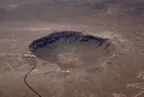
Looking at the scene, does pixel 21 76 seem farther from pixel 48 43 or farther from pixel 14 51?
pixel 48 43

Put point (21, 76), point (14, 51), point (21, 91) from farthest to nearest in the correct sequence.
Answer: point (14, 51), point (21, 76), point (21, 91)

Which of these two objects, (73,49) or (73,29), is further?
(73,29)

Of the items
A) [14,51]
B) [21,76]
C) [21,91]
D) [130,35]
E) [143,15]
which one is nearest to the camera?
[21,91]

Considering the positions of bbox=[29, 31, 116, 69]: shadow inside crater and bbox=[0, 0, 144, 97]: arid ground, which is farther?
bbox=[29, 31, 116, 69]: shadow inside crater

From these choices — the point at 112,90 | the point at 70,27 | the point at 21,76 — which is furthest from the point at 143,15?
the point at 21,76

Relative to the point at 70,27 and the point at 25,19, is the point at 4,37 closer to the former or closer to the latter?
the point at 25,19

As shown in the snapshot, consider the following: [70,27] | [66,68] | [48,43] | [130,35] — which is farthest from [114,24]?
[66,68]

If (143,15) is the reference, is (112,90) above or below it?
below

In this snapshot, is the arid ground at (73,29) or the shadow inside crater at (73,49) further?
the shadow inside crater at (73,49)

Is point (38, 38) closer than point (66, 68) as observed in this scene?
No

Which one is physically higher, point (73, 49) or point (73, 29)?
point (73, 29)
